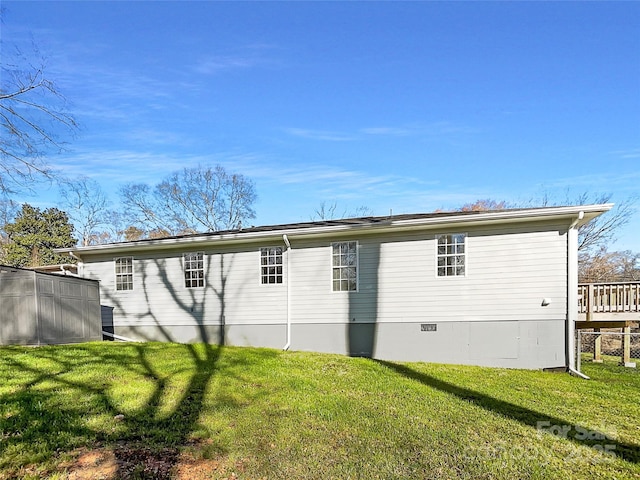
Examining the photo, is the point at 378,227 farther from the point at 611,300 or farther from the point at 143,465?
the point at 143,465

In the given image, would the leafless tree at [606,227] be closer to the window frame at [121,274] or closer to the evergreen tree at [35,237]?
the window frame at [121,274]

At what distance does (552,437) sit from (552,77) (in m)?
10.7

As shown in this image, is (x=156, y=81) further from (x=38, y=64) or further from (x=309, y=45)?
(x=309, y=45)

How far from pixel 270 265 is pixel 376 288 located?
3110mm

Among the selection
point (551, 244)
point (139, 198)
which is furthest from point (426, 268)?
point (139, 198)

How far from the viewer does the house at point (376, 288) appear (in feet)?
Answer: 28.1

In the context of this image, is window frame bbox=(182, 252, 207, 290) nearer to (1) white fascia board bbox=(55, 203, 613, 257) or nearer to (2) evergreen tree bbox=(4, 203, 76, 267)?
(1) white fascia board bbox=(55, 203, 613, 257)

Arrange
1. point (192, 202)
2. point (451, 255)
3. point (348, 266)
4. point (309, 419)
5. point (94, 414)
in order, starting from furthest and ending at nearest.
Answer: point (192, 202), point (348, 266), point (451, 255), point (309, 419), point (94, 414)

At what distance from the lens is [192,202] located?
29.8 metres

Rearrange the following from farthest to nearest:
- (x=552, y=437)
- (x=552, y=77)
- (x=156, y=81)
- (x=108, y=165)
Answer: (x=108, y=165)
(x=156, y=81)
(x=552, y=77)
(x=552, y=437)

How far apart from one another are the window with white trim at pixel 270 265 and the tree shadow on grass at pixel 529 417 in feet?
15.7

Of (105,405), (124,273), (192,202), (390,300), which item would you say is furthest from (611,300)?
(192,202)

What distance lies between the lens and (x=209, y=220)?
96.1 feet

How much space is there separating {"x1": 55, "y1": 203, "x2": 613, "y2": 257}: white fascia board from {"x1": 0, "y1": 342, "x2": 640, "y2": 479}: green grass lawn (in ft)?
11.3
